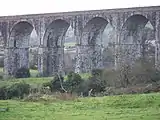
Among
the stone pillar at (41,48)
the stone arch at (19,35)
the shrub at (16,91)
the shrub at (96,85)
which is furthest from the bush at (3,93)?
the stone arch at (19,35)

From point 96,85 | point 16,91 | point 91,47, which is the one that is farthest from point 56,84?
point 91,47

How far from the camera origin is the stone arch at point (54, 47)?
5481 centimetres

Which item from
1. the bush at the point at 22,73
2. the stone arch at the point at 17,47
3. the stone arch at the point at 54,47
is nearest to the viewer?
the stone arch at the point at 54,47

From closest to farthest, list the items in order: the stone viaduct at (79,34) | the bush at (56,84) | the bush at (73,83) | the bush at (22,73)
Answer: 1. the bush at (73,83)
2. the bush at (56,84)
3. the stone viaduct at (79,34)
4. the bush at (22,73)

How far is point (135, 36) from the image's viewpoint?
4762cm

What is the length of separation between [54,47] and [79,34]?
5.25 meters

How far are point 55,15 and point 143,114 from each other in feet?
112

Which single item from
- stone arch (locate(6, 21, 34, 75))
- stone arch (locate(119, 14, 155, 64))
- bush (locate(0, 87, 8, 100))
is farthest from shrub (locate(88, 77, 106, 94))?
stone arch (locate(6, 21, 34, 75))

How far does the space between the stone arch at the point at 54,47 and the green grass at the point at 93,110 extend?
27.7 metres

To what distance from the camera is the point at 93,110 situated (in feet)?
76.4

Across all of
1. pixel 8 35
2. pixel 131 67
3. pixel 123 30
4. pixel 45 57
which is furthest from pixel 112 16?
pixel 8 35

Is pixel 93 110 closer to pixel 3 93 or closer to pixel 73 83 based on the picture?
pixel 3 93

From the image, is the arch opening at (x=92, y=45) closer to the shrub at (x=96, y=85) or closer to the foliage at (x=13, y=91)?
the shrub at (x=96, y=85)

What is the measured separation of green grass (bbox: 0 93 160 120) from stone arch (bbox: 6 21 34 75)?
31.7 metres
